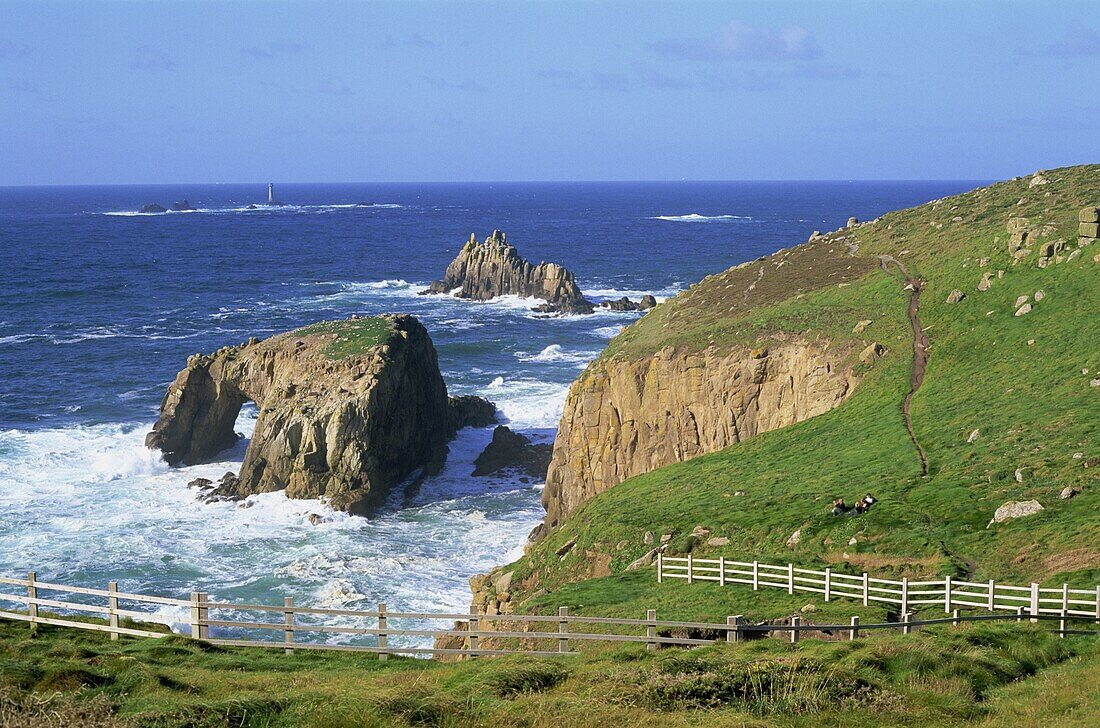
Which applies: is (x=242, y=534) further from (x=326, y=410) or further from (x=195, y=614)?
(x=195, y=614)

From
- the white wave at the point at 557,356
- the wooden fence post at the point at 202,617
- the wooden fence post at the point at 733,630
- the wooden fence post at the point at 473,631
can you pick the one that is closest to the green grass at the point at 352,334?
the wooden fence post at the point at 473,631

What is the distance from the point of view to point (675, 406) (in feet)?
173

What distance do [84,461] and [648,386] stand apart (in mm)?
34585

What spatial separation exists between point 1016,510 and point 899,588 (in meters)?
6.25

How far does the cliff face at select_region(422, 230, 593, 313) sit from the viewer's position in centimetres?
12625

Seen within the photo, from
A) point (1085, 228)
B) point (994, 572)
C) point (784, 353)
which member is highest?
point (1085, 228)

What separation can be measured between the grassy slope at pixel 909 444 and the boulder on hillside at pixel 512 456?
348 inches

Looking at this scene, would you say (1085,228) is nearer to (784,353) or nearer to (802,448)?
(784,353)

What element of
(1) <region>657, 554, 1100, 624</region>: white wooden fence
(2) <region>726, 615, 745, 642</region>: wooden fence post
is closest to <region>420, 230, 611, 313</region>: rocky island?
(1) <region>657, 554, 1100, 624</region>: white wooden fence

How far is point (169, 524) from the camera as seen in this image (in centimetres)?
5475

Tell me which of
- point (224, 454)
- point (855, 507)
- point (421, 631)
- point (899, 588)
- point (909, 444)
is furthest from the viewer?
point (224, 454)

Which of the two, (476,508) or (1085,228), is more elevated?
(1085,228)

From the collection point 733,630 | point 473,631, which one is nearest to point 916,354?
point 733,630

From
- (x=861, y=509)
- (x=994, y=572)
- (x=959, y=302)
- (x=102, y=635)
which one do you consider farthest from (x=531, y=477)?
(x=102, y=635)
